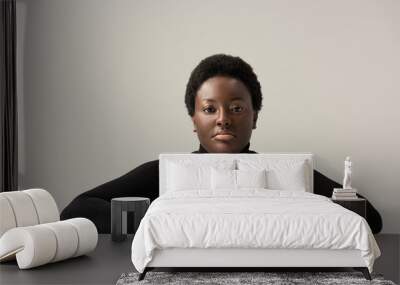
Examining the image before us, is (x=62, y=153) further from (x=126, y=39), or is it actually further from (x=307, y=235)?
(x=307, y=235)

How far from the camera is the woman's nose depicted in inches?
249

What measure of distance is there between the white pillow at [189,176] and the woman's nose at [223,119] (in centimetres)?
44

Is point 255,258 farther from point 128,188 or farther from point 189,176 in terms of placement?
point 128,188

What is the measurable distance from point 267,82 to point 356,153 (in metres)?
1.26

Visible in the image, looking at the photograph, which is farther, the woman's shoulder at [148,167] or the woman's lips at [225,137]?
the woman's shoulder at [148,167]

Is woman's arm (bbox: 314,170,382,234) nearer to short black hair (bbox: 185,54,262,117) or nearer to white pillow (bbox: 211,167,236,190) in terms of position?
short black hair (bbox: 185,54,262,117)

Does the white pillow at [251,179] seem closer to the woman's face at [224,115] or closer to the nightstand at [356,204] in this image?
the woman's face at [224,115]

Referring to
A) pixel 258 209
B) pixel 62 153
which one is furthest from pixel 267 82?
pixel 258 209

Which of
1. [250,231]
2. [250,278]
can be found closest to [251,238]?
[250,231]

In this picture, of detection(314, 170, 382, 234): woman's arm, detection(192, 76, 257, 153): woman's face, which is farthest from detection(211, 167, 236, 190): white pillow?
detection(314, 170, 382, 234): woman's arm

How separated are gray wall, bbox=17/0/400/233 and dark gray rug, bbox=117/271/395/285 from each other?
9.28ft

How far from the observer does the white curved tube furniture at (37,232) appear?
4680 mm

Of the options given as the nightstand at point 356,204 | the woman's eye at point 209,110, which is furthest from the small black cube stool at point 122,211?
the nightstand at point 356,204

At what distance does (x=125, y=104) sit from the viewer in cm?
735
